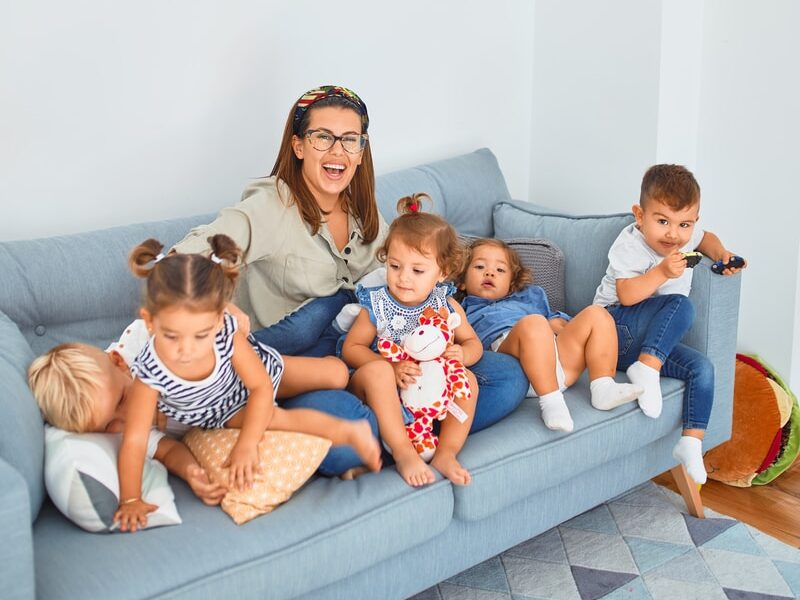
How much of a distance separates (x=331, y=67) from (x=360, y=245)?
698mm

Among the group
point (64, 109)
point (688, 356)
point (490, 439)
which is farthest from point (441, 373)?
point (64, 109)

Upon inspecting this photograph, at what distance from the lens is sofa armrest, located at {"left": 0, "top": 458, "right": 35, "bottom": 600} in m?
1.37

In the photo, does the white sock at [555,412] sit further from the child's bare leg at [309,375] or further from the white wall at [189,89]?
the white wall at [189,89]

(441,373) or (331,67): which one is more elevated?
(331,67)

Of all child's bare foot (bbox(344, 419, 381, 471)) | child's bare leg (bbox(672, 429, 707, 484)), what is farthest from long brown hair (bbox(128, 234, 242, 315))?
child's bare leg (bbox(672, 429, 707, 484))

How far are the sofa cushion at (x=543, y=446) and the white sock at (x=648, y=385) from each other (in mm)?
26

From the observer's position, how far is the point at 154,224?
2.29 metres

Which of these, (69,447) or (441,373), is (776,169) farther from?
(69,447)

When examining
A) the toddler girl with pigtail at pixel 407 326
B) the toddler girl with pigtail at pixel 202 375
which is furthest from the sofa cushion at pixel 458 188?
the toddler girl with pigtail at pixel 202 375

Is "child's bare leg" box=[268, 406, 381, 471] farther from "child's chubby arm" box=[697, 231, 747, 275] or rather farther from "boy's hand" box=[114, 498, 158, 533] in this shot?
"child's chubby arm" box=[697, 231, 747, 275]

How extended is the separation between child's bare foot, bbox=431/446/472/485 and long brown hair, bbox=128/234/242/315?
585 millimetres

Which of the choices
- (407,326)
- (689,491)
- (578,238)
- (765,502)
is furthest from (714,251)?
(407,326)

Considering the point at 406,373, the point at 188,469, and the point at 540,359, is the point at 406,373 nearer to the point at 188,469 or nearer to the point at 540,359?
the point at 540,359

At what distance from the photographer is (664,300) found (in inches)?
93.6
